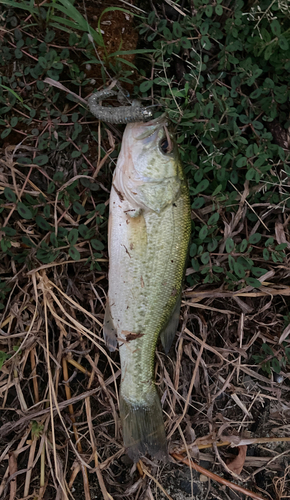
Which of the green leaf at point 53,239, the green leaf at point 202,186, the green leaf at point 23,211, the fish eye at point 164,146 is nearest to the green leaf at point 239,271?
the green leaf at point 202,186

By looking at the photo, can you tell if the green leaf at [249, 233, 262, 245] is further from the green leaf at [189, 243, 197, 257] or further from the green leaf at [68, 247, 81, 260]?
the green leaf at [68, 247, 81, 260]

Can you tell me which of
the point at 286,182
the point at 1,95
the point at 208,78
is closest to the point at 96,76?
the point at 1,95

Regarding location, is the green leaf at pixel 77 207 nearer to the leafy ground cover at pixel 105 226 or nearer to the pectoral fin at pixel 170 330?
the leafy ground cover at pixel 105 226

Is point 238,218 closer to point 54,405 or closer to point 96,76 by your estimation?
point 96,76

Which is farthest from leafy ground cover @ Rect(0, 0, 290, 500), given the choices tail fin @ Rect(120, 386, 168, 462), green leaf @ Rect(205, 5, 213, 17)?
tail fin @ Rect(120, 386, 168, 462)

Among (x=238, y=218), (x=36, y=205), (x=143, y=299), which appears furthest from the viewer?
(x=238, y=218)

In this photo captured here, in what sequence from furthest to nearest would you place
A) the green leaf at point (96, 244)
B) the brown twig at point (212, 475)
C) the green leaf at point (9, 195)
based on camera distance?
1. the brown twig at point (212, 475)
2. the green leaf at point (96, 244)
3. the green leaf at point (9, 195)
